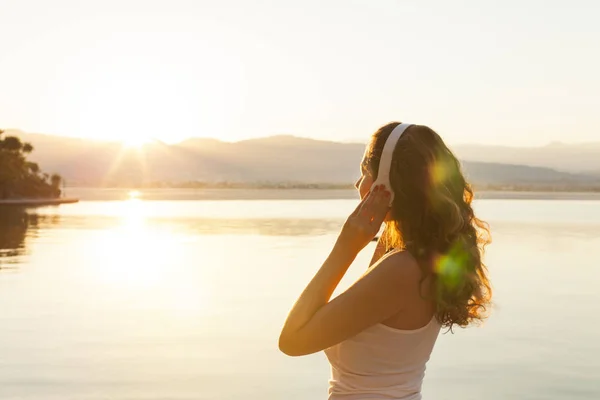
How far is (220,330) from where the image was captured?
9.14 m

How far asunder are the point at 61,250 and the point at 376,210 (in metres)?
18.1

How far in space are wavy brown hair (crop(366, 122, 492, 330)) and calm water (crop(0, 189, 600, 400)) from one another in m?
4.42

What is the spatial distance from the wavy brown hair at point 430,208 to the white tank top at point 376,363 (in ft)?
0.45

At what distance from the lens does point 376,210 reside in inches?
82.0

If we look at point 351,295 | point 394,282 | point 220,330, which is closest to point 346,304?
point 351,295

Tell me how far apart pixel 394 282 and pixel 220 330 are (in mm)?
7291

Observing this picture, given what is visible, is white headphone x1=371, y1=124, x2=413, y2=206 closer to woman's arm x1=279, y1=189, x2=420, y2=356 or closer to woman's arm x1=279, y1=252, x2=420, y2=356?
woman's arm x1=279, y1=189, x2=420, y2=356

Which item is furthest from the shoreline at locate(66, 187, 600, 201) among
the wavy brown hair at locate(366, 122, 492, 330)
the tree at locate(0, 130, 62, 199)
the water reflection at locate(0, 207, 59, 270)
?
the wavy brown hair at locate(366, 122, 492, 330)

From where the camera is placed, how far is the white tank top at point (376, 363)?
2088mm

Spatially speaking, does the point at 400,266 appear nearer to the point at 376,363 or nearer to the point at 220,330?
the point at 376,363

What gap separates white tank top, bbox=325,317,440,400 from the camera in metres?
2.09

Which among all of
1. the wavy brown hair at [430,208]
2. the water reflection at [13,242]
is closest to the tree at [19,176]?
the water reflection at [13,242]

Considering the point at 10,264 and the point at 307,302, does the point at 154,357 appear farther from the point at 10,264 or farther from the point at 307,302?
the point at 10,264

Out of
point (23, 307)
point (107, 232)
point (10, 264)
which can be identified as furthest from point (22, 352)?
point (107, 232)
